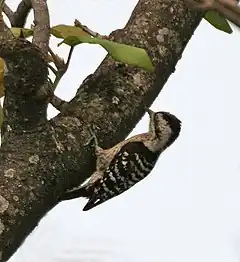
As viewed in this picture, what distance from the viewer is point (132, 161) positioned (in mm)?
1556

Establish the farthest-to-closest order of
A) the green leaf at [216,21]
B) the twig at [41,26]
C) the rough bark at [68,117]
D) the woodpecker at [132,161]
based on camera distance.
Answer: the woodpecker at [132,161], the green leaf at [216,21], the twig at [41,26], the rough bark at [68,117]

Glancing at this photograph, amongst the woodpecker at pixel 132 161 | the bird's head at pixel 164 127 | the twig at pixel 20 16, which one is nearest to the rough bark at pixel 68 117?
the twig at pixel 20 16

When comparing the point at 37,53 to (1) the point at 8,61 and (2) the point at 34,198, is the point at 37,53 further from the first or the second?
(2) the point at 34,198

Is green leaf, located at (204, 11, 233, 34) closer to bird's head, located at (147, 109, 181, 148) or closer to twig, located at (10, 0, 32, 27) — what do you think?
twig, located at (10, 0, 32, 27)

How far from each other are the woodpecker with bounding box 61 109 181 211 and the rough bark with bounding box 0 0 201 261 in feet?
1.59

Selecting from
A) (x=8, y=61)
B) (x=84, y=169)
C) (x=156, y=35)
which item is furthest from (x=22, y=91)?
(x=156, y=35)

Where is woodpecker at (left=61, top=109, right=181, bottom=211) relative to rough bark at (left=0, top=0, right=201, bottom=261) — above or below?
below

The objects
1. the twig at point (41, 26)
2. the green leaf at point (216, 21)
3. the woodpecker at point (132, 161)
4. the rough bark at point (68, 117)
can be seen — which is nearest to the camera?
the rough bark at point (68, 117)

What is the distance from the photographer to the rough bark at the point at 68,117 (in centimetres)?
71

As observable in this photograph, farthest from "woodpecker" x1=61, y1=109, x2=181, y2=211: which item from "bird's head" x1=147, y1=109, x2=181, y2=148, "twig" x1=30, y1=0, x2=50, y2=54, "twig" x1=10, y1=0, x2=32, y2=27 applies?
"twig" x1=30, y1=0, x2=50, y2=54

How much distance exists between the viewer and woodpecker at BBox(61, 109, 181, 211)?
59.2 inches

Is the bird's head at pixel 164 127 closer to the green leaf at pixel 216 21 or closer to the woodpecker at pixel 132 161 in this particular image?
the woodpecker at pixel 132 161

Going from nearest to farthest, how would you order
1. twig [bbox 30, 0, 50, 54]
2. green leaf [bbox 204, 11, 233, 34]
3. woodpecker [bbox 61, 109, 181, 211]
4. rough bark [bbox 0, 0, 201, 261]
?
1. rough bark [bbox 0, 0, 201, 261]
2. twig [bbox 30, 0, 50, 54]
3. green leaf [bbox 204, 11, 233, 34]
4. woodpecker [bbox 61, 109, 181, 211]

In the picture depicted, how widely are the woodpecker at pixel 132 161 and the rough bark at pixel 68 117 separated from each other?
0.48 meters
